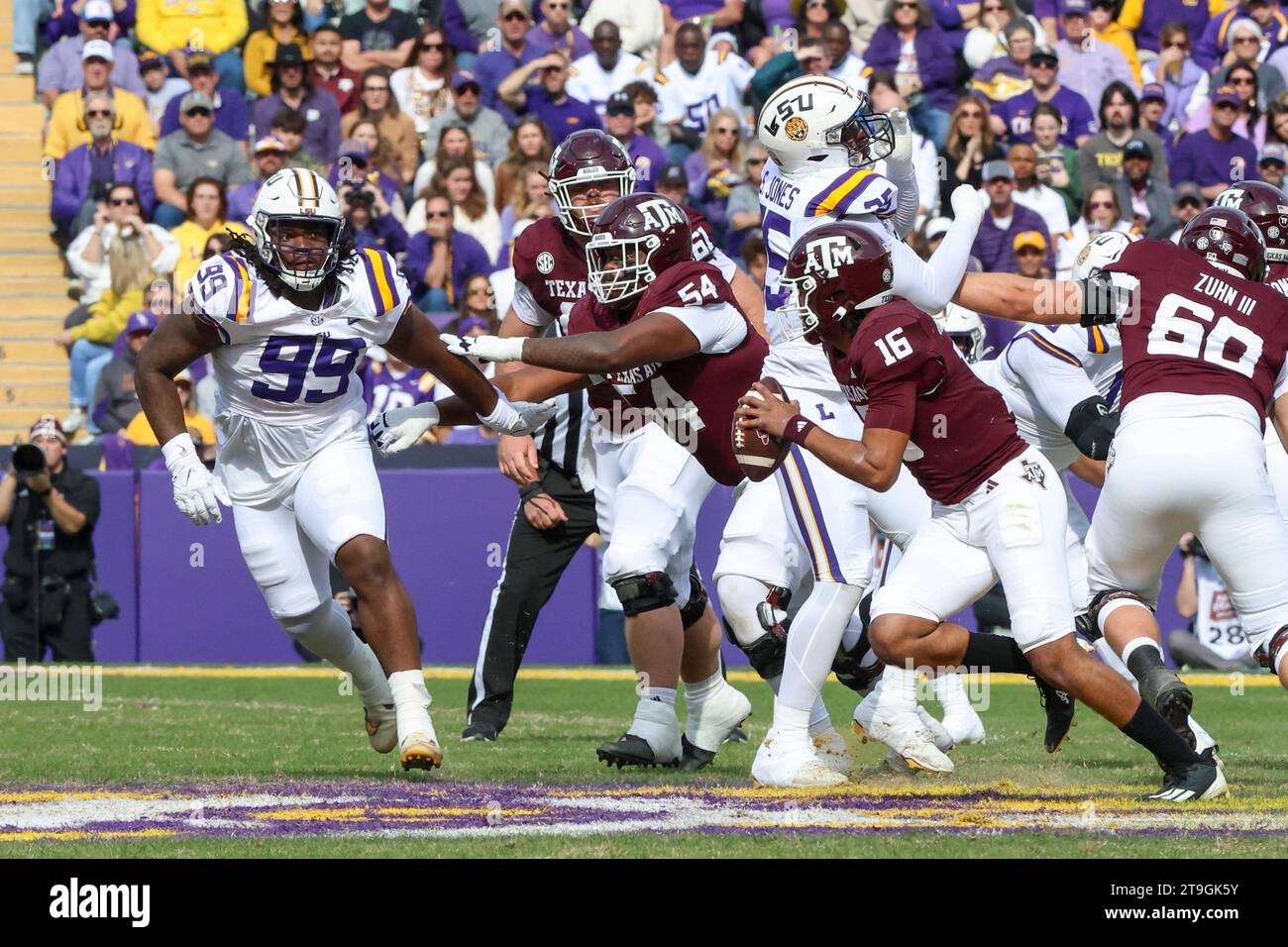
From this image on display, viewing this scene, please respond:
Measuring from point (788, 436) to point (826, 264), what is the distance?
0.54 metres

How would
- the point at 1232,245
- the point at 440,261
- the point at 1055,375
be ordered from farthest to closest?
the point at 440,261, the point at 1055,375, the point at 1232,245

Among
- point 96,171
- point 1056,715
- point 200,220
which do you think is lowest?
point 1056,715

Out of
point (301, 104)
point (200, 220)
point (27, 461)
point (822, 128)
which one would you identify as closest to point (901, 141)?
point (822, 128)

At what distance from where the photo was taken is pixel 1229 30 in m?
15.6

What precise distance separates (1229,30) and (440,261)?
6397 mm

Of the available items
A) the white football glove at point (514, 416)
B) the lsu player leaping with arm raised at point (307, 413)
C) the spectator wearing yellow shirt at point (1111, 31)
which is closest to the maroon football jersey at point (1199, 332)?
the white football glove at point (514, 416)

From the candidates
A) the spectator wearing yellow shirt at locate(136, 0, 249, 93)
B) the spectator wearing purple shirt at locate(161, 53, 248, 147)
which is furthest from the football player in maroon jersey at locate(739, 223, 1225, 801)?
the spectator wearing yellow shirt at locate(136, 0, 249, 93)

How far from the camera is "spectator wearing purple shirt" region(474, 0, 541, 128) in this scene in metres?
15.2

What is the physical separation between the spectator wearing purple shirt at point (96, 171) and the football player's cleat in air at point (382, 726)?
8472 mm

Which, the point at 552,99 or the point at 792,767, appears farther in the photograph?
the point at 552,99

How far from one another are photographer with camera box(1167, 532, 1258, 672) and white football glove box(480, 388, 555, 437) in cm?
524

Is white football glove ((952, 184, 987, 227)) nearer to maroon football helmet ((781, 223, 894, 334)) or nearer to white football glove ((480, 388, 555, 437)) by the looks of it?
maroon football helmet ((781, 223, 894, 334))

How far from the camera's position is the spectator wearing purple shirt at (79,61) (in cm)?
1556

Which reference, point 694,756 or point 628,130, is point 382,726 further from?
point 628,130
